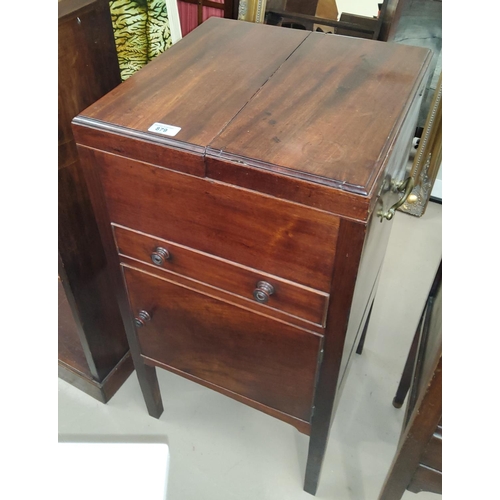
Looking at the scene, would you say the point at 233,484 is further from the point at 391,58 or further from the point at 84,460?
the point at 391,58

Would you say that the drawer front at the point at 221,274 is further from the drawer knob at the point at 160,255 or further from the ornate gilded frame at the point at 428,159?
the ornate gilded frame at the point at 428,159

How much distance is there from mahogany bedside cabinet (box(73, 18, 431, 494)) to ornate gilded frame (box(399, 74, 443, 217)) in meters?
0.85

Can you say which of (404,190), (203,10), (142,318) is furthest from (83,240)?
(203,10)

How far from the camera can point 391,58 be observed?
872 millimetres

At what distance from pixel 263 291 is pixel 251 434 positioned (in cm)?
68

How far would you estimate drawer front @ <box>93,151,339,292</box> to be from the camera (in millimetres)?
665

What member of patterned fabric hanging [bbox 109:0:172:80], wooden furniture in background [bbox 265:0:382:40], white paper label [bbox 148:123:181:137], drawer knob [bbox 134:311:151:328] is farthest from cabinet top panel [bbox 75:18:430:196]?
wooden furniture in background [bbox 265:0:382:40]

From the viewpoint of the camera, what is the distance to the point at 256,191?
65 centimetres

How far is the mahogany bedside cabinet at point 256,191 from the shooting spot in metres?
0.65

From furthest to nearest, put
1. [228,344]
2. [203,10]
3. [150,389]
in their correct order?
1. [203,10]
2. [150,389]
3. [228,344]

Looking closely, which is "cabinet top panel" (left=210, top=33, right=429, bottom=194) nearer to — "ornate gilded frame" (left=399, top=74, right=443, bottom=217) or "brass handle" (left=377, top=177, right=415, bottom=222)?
"brass handle" (left=377, top=177, right=415, bottom=222)

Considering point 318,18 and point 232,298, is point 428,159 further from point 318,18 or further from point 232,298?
point 232,298

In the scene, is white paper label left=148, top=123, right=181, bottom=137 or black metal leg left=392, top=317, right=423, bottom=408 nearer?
white paper label left=148, top=123, right=181, bottom=137

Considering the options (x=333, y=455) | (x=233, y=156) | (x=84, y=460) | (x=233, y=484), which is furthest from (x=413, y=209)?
(x=84, y=460)
